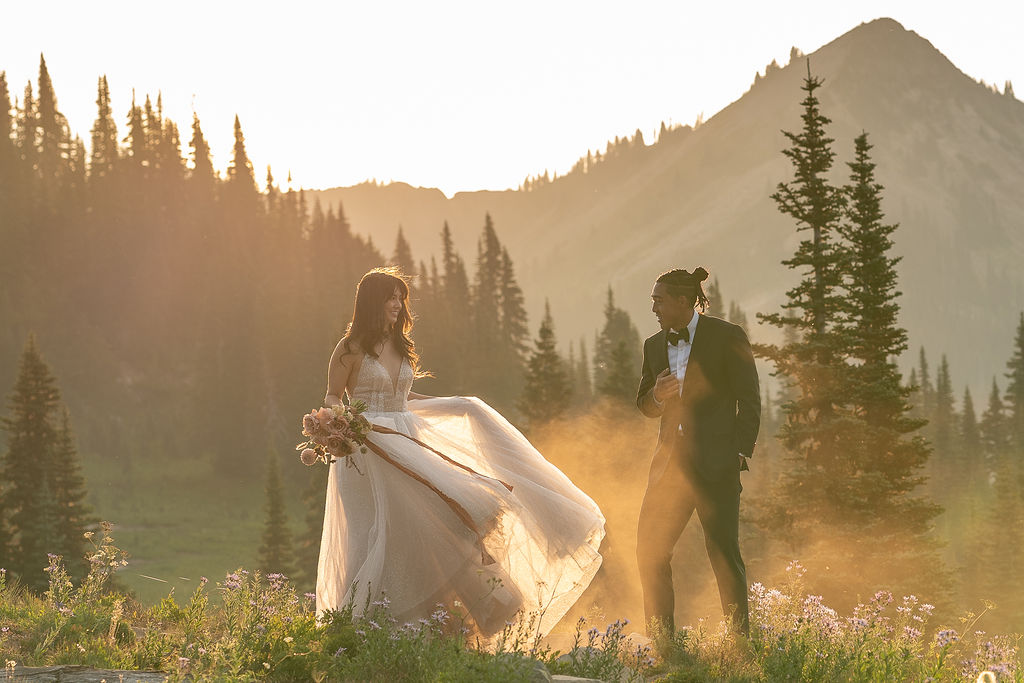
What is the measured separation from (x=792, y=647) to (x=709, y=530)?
1692 millimetres

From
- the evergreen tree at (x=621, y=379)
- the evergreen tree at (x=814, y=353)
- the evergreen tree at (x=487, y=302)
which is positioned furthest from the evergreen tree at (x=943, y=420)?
the evergreen tree at (x=814, y=353)

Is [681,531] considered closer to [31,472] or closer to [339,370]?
[339,370]

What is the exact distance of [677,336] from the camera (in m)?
8.60

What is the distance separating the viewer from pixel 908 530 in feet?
108

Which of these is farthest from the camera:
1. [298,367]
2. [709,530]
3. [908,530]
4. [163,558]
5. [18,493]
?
[298,367]

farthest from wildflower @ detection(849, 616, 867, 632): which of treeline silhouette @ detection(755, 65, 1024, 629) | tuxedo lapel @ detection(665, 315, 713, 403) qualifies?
treeline silhouette @ detection(755, 65, 1024, 629)

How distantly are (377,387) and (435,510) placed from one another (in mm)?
1401

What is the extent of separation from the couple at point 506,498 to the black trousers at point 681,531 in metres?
0.01

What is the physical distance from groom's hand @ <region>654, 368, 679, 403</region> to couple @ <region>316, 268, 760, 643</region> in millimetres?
12

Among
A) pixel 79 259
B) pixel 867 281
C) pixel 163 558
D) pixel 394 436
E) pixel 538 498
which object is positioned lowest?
pixel 163 558

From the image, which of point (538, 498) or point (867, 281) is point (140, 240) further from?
point (538, 498)

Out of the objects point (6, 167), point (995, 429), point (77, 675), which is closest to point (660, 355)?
point (77, 675)

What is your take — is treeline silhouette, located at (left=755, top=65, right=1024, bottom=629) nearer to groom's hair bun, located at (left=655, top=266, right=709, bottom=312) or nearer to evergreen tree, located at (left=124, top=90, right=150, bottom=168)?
groom's hair bun, located at (left=655, top=266, right=709, bottom=312)

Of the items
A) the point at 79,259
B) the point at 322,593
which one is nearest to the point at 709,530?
the point at 322,593
